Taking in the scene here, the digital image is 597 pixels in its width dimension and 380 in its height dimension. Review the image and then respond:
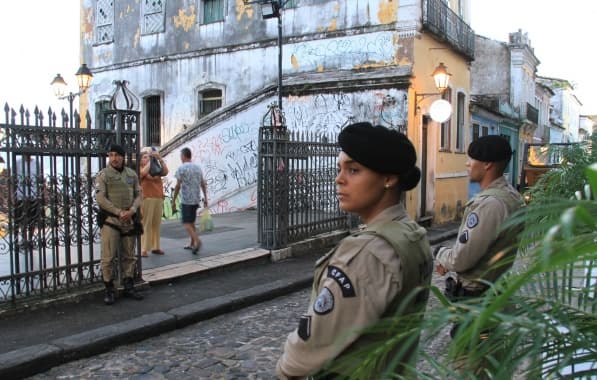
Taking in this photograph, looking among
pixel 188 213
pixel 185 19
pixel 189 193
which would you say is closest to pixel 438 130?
pixel 189 193

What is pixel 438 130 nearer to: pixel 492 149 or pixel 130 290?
pixel 130 290

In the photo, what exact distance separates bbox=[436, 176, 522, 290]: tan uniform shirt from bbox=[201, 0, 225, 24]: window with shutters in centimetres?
1670

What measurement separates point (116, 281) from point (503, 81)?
29.5m

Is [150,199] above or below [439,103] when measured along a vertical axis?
below

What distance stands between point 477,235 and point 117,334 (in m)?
4.03

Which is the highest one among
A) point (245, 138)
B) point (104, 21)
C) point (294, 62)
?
point (104, 21)

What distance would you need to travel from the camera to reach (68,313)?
6156 mm

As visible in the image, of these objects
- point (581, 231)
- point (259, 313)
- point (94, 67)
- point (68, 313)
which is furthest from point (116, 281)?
point (94, 67)

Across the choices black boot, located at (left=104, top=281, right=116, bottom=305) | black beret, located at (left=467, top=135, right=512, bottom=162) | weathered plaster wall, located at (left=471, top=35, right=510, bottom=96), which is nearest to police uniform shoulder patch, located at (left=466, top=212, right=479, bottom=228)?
black beret, located at (left=467, top=135, right=512, bottom=162)

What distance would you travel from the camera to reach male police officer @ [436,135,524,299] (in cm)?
302

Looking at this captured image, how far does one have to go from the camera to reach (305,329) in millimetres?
1776

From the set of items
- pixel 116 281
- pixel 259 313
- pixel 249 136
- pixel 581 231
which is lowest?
pixel 259 313

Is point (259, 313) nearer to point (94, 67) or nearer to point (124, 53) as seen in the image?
point (124, 53)

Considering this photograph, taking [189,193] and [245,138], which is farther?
[245,138]
